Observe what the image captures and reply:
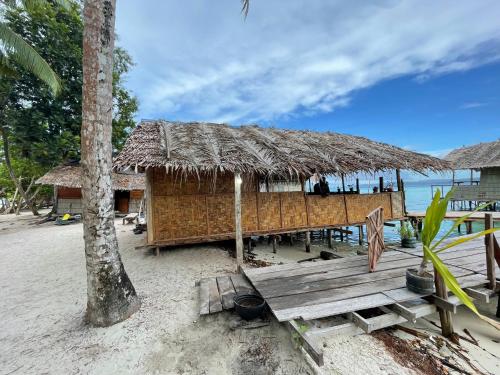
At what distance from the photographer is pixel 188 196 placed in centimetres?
682

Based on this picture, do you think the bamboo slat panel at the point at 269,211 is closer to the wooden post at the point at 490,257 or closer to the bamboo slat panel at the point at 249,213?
the bamboo slat panel at the point at 249,213

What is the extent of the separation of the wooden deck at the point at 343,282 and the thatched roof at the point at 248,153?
252 cm

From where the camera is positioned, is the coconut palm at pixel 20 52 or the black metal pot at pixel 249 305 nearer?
the black metal pot at pixel 249 305

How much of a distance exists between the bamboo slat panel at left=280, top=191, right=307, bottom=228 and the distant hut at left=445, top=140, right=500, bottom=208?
12760mm

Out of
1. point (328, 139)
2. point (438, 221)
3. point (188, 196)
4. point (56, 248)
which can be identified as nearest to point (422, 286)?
point (438, 221)

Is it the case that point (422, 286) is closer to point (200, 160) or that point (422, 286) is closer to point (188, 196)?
point (200, 160)

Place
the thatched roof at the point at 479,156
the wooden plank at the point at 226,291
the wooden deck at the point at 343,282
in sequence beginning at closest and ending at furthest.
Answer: the wooden deck at the point at 343,282 → the wooden plank at the point at 226,291 → the thatched roof at the point at 479,156

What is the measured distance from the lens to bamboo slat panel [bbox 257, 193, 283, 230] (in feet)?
24.1

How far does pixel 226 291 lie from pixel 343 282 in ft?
6.67

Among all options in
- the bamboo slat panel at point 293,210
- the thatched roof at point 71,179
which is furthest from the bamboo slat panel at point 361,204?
the thatched roof at point 71,179

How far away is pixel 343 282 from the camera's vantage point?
390 centimetres

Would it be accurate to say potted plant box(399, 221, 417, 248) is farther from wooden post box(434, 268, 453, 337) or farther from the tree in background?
the tree in background

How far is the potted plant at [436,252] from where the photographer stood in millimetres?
2389

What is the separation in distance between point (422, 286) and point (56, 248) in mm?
10875
